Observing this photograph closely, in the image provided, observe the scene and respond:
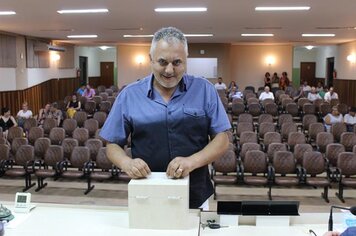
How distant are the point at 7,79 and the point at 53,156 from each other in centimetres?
734

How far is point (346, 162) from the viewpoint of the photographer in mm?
6848

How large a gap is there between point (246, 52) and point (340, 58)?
14.9 ft

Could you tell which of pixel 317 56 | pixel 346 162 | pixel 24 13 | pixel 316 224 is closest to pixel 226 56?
pixel 317 56

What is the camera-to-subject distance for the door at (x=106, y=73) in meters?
26.3

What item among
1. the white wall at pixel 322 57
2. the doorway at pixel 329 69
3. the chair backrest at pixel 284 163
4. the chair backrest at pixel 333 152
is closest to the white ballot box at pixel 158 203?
the chair backrest at pixel 284 163

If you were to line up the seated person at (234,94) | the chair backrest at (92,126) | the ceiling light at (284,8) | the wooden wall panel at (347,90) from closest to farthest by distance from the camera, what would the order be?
the ceiling light at (284,8), the chair backrest at (92,126), the seated person at (234,94), the wooden wall panel at (347,90)

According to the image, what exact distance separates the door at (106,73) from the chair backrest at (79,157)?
19379 millimetres

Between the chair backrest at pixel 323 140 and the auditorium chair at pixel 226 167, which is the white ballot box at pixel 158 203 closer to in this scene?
the auditorium chair at pixel 226 167

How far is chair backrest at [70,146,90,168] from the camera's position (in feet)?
24.0

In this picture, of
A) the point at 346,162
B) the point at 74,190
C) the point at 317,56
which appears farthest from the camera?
the point at 317,56

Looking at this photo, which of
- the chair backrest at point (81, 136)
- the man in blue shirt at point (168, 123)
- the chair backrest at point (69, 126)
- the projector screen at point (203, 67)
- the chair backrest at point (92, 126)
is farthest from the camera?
the projector screen at point (203, 67)

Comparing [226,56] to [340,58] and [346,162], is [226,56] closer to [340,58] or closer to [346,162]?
[340,58]

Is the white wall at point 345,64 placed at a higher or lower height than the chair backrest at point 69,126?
higher

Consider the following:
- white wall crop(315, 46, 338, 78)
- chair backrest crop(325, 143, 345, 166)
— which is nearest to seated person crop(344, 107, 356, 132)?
chair backrest crop(325, 143, 345, 166)
